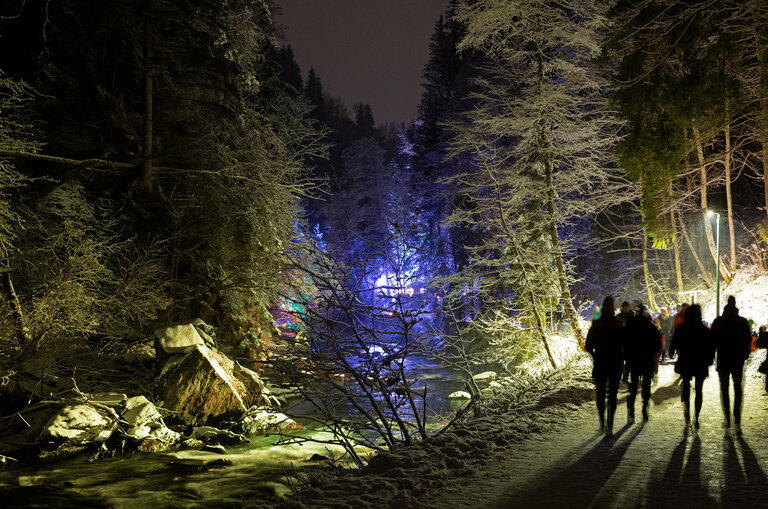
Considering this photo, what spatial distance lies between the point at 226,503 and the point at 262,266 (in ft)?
30.0

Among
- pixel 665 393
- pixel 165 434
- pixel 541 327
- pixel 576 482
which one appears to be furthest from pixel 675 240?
pixel 165 434

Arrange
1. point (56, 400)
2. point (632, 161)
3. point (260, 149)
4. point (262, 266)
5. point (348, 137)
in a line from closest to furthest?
point (56, 400) → point (632, 161) → point (262, 266) → point (260, 149) → point (348, 137)

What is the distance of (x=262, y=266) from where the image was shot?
54.3ft

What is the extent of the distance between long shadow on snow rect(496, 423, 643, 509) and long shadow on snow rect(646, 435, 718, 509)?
49 centimetres

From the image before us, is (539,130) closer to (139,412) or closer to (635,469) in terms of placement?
(635,469)

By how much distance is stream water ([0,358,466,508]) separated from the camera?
8.61 m

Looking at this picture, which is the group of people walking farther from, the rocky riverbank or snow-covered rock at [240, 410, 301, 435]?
snow-covered rock at [240, 410, 301, 435]

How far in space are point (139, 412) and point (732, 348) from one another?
41.3 ft

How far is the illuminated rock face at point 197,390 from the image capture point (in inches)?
503

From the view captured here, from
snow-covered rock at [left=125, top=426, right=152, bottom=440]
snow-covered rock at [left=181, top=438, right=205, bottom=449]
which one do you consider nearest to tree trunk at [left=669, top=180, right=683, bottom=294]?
snow-covered rock at [left=181, top=438, right=205, bottom=449]

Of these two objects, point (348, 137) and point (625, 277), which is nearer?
point (625, 277)

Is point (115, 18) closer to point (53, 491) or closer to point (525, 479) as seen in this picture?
point (53, 491)

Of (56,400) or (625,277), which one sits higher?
(625,277)

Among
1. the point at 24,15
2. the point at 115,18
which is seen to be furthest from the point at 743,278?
the point at 24,15
